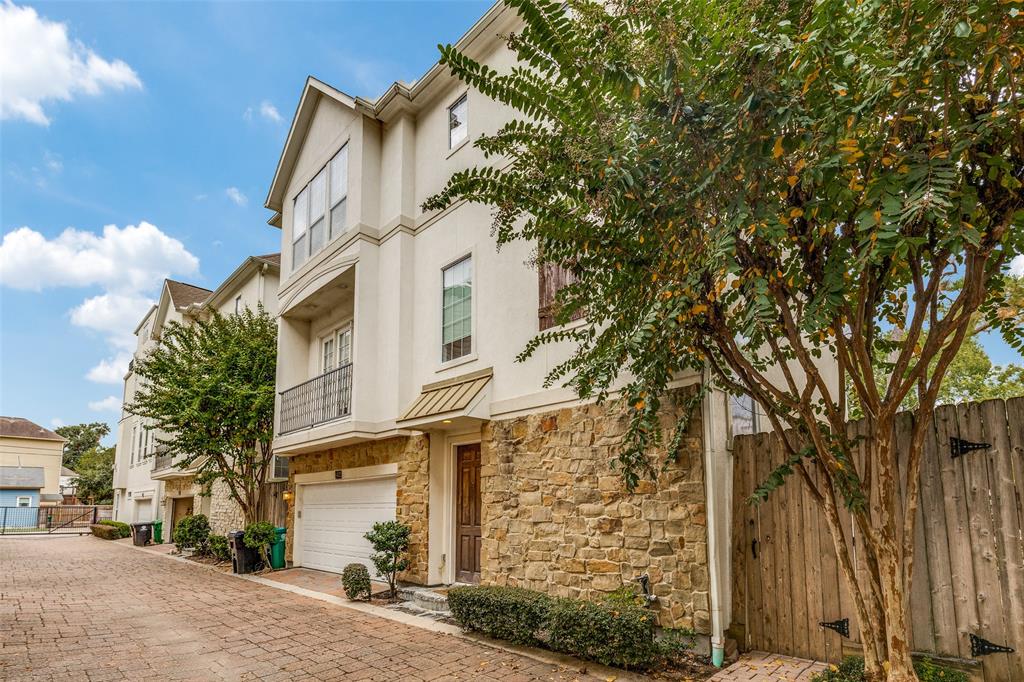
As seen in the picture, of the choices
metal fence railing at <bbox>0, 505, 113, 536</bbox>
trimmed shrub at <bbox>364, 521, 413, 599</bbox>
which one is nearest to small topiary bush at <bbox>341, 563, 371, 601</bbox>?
trimmed shrub at <bbox>364, 521, 413, 599</bbox>

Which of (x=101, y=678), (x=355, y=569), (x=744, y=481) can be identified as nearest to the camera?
(x=101, y=678)

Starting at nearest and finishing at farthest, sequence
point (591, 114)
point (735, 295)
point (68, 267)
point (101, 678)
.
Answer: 1. point (735, 295)
2. point (591, 114)
3. point (101, 678)
4. point (68, 267)

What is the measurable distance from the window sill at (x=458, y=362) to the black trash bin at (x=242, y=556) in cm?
709

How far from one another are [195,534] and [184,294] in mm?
12248

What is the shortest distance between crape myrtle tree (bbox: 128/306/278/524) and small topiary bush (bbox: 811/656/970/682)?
13.1 meters

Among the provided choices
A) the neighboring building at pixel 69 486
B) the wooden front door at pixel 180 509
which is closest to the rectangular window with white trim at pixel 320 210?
the wooden front door at pixel 180 509

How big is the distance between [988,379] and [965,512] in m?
20.9

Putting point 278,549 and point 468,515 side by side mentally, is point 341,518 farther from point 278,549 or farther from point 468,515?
point 468,515

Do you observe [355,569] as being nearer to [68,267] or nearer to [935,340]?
[935,340]

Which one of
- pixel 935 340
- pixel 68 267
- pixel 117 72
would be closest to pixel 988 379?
pixel 935 340

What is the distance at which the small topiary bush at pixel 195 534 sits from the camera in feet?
57.4

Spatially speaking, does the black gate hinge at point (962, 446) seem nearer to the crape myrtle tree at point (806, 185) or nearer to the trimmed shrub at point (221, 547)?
the crape myrtle tree at point (806, 185)

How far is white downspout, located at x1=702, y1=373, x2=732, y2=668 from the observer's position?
229 inches

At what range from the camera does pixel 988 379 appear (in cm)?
2097
